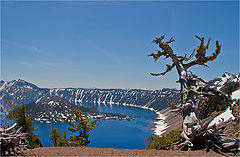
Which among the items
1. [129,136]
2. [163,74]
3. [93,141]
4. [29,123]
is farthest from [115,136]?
[163,74]

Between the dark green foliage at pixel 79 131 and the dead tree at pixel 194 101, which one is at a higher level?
the dead tree at pixel 194 101

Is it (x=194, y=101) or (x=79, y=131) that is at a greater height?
(x=194, y=101)

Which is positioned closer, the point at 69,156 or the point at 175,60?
the point at 69,156

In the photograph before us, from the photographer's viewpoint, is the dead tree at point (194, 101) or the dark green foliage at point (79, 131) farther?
the dark green foliage at point (79, 131)

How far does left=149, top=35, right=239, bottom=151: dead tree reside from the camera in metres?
10.5

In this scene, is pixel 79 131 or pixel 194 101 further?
pixel 79 131

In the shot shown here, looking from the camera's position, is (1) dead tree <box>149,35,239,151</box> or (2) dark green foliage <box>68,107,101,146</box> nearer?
(1) dead tree <box>149,35,239,151</box>

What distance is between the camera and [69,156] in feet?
34.1

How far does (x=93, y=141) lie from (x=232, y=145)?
131 metres

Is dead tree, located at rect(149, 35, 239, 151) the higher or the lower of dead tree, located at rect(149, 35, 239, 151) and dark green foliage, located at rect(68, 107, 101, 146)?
the higher

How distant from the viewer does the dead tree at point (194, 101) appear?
34.6ft

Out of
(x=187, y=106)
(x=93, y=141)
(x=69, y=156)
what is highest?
(x=187, y=106)

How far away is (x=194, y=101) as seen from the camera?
12461 mm

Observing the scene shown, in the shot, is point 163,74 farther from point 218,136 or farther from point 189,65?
point 218,136
